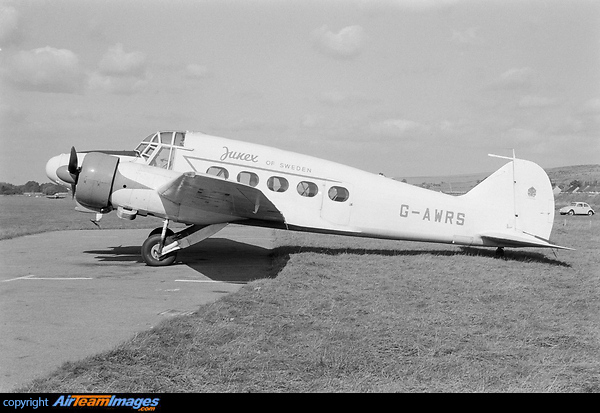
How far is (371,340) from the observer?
18.7 ft

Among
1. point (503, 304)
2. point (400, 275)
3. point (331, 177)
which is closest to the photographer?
point (503, 304)

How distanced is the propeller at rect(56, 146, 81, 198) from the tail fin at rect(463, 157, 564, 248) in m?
9.77

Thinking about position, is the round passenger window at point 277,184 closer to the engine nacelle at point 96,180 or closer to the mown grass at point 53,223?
the engine nacelle at point 96,180

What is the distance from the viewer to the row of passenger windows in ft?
38.2

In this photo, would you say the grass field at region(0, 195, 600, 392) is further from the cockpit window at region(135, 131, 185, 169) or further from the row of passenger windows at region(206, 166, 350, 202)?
the cockpit window at region(135, 131, 185, 169)

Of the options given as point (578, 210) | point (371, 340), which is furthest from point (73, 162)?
point (578, 210)

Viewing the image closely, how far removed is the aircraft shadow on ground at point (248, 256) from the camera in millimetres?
10836

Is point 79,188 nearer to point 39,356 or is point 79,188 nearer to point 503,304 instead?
point 39,356

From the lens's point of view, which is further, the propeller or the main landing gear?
the main landing gear

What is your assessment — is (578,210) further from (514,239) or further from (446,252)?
(514,239)

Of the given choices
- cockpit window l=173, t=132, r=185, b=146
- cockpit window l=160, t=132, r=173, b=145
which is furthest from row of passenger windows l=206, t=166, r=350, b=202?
cockpit window l=160, t=132, r=173, b=145

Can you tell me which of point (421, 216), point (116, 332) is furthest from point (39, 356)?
point (421, 216)
